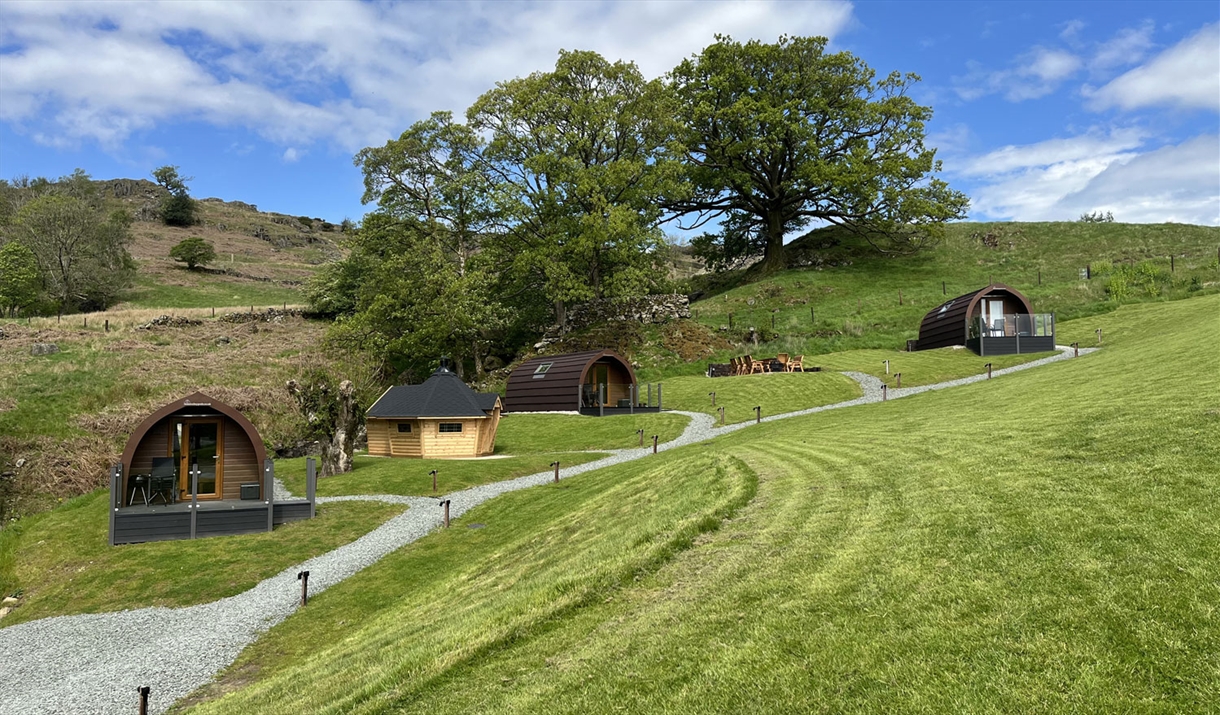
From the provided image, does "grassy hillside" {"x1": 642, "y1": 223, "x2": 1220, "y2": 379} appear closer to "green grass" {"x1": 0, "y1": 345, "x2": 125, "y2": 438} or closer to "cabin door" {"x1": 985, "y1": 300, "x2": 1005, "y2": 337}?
"cabin door" {"x1": 985, "y1": 300, "x2": 1005, "y2": 337}

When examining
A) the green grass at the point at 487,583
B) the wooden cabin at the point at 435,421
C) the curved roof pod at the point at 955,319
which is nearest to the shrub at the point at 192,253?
the wooden cabin at the point at 435,421

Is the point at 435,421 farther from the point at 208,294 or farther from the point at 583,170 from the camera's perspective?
the point at 208,294

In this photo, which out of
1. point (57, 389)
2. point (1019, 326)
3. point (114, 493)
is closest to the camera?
point (114, 493)

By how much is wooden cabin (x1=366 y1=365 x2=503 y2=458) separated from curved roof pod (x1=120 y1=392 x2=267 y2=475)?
903 centimetres

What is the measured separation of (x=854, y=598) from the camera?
21.4 feet

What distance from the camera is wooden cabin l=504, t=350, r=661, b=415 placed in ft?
121

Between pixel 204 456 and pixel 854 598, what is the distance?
22.0 metres

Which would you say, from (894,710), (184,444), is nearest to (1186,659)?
(894,710)

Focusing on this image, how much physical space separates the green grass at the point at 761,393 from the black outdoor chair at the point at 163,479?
21.7 m

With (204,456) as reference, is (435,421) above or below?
above

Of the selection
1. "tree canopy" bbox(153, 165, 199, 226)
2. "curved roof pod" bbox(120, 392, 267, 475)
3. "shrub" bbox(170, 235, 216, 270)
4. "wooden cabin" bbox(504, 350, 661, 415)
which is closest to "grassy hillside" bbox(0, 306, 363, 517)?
"curved roof pod" bbox(120, 392, 267, 475)

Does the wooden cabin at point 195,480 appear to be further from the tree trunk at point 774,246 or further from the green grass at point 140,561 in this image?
the tree trunk at point 774,246

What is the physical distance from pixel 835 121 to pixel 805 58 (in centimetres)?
620

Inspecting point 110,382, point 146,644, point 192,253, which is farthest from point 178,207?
point 146,644
